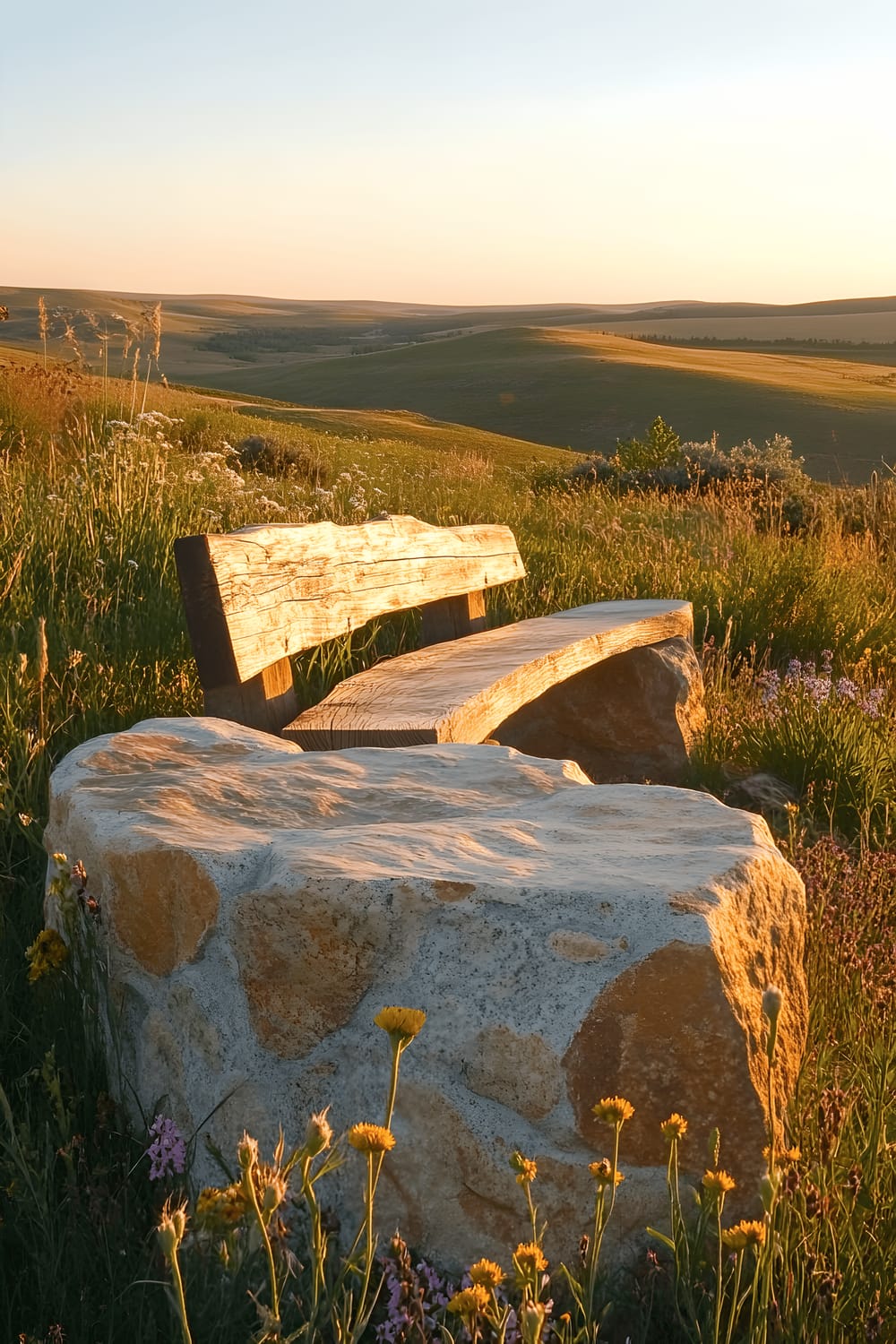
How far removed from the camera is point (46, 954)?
212cm

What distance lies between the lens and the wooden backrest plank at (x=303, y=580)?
333 centimetres

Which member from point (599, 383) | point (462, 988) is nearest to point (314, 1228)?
point (462, 988)

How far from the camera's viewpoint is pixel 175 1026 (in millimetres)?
2033

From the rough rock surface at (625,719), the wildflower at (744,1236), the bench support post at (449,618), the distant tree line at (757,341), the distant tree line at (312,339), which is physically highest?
the distant tree line at (312,339)

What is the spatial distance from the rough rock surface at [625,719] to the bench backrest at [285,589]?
2.29ft

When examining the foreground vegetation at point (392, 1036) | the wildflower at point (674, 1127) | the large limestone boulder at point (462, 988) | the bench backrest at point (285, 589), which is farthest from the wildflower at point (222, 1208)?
the bench backrest at point (285, 589)

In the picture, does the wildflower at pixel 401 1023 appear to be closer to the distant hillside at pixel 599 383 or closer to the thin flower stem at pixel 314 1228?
the thin flower stem at pixel 314 1228

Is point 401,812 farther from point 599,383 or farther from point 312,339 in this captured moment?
point 312,339

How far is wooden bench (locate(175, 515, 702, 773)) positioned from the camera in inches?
132

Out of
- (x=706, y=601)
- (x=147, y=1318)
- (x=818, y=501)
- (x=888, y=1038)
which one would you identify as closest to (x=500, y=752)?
(x=888, y=1038)

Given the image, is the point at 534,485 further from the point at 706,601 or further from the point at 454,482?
the point at 706,601

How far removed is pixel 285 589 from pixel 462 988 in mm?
2134

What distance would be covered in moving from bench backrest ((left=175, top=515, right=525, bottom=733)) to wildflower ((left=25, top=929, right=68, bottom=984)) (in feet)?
4.40

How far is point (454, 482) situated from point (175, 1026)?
41.2 feet
